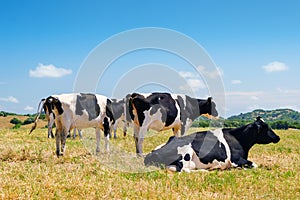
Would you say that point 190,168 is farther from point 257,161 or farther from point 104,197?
point 104,197

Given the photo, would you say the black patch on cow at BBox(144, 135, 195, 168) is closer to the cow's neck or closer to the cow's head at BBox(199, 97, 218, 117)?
the cow's neck

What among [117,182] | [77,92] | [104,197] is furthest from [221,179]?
[77,92]

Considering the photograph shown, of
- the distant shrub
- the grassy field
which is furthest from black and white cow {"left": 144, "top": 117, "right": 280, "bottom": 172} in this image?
the distant shrub

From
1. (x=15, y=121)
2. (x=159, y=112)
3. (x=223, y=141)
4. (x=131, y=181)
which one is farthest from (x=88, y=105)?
(x=15, y=121)

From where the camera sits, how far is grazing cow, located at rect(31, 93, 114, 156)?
38.4 ft

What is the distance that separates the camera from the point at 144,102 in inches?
490

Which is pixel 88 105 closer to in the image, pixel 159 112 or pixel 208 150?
pixel 159 112

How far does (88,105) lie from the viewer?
1274 centimetres

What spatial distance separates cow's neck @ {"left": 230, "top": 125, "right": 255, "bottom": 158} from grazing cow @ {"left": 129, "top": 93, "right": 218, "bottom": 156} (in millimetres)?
3001

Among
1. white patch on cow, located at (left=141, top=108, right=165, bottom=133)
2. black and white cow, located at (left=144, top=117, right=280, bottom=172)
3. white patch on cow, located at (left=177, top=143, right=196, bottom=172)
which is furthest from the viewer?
white patch on cow, located at (left=141, top=108, right=165, bottom=133)

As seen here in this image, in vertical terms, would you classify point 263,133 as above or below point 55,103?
below

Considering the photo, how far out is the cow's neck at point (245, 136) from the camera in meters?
10.4

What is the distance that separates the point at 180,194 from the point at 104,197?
1.30 meters

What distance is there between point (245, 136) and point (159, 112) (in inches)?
130
